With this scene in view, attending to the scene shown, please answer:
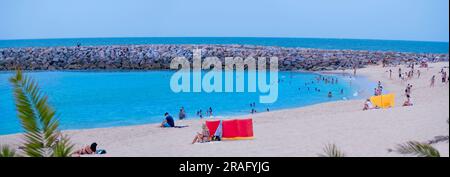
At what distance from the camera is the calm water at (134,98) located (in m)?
21.1

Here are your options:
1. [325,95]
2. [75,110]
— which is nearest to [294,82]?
[325,95]

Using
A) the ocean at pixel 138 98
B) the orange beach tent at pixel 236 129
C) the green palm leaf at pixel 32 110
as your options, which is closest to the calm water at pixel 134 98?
the ocean at pixel 138 98

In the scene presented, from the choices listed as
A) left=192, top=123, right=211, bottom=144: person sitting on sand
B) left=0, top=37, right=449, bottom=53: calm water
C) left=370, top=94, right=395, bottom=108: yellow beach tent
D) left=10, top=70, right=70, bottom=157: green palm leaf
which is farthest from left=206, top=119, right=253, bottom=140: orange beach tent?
left=0, top=37, right=449, bottom=53: calm water

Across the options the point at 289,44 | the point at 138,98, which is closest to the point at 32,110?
the point at 138,98

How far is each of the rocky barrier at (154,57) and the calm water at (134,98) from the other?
640 centimetres

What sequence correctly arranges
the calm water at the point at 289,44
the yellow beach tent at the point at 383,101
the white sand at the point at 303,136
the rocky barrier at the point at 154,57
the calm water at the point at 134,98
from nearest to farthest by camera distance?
the white sand at the point at 303,136, the yellow beach tent at the point at 383,101, the calm water at the point at 134,98, the rocky barrier at the point at 154,57, the calm water at the point at 289,44

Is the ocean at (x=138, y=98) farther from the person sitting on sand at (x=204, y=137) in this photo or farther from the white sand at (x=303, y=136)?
the person sitting on sand at (x=204, y=137)

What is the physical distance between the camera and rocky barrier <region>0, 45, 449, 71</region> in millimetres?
47062

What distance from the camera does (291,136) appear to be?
10.6 metres

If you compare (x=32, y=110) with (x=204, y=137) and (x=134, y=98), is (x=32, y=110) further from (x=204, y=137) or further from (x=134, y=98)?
(x=134, y=98)

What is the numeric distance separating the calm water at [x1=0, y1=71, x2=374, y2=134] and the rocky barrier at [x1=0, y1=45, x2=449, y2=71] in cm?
640

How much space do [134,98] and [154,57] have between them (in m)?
22.0
